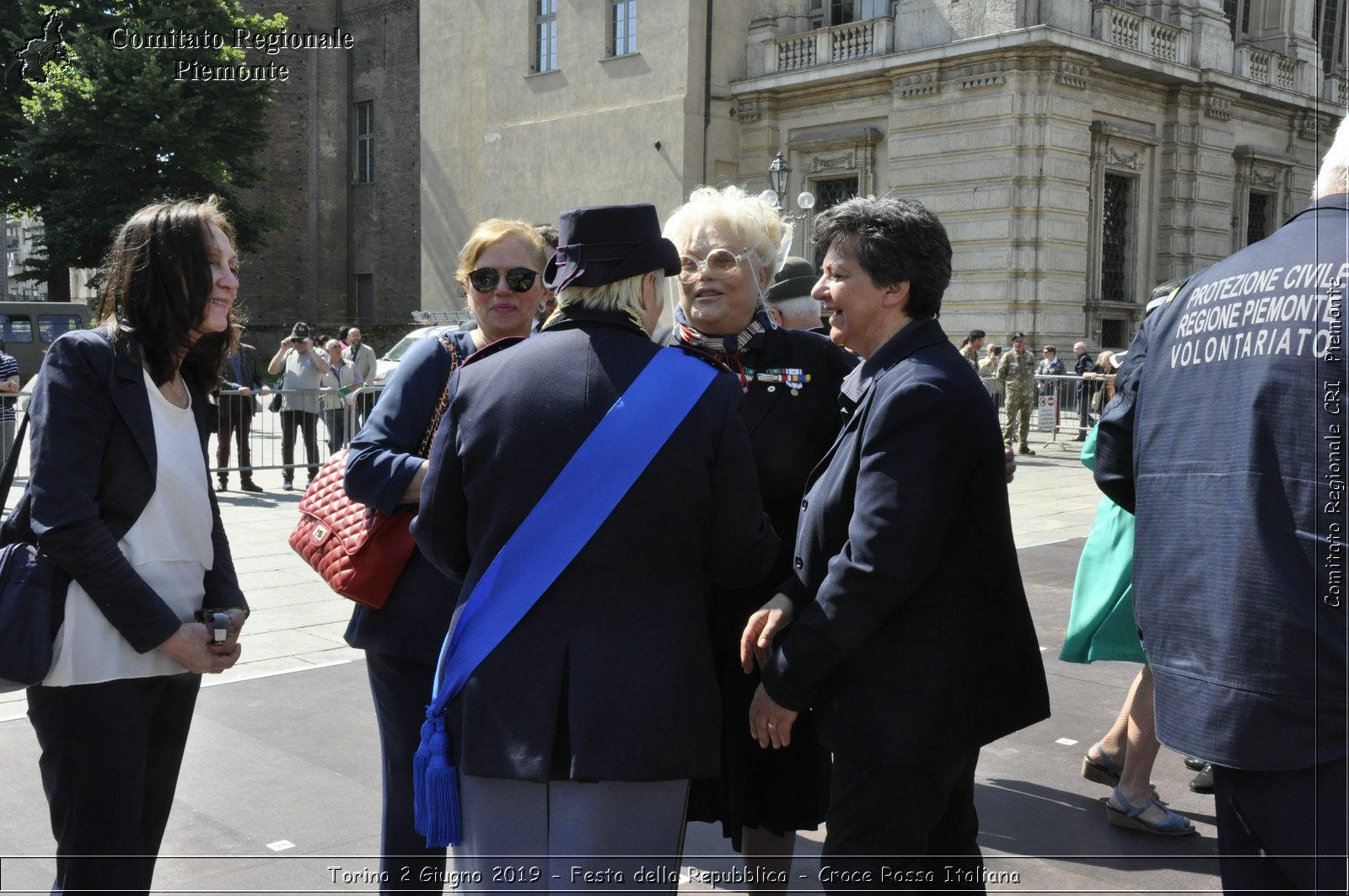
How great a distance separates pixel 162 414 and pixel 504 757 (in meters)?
1.24

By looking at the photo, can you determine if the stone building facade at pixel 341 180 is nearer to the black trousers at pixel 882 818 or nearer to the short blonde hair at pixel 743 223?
the short blonde hair at pixel 743 223

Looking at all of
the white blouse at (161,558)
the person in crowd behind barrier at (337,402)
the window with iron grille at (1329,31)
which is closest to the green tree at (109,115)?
the person in crowd behind barrier at (337,402)

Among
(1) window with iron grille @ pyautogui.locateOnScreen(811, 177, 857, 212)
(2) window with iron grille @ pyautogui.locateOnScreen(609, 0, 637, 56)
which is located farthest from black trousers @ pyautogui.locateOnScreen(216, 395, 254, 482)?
(2) window with iron grille @ pyautogui.locateOnScreen(609, 0, 637, 56)

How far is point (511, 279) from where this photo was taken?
136 inches

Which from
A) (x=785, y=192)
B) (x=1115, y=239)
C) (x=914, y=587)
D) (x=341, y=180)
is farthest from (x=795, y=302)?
(x=341, y=180)

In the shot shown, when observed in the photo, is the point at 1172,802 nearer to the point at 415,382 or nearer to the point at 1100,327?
the point at 415,382

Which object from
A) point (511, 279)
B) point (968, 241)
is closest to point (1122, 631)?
point (511, 279)

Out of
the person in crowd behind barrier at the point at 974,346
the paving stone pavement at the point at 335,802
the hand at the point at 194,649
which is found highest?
the person in crowd behind barrier at the point at 974,346

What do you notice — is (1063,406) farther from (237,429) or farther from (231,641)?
(231,641)

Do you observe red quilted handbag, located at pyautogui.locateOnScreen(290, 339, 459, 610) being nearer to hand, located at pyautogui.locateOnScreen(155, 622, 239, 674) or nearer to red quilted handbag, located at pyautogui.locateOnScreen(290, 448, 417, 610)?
red quilted handbag, located at pyautogui.locateOnScreen(290, 448, 417, 610)

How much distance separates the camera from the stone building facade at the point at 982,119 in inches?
904

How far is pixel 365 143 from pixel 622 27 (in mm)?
15927

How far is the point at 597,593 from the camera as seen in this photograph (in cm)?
244

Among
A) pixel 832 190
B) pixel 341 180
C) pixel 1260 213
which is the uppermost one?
pixel 341 180
